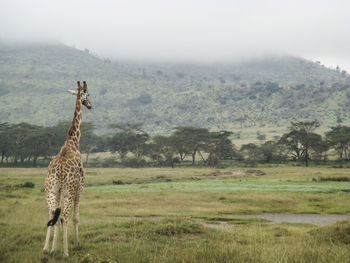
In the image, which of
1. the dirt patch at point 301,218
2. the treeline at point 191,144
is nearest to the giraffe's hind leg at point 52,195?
the dirt patch at point 301,218

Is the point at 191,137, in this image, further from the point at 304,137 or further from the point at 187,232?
the point at 187,232

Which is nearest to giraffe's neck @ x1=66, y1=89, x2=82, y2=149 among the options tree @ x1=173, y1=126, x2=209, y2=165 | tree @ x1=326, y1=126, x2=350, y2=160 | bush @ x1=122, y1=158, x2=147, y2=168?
tree @ x1=173, y1=126, x2=209, y2=165

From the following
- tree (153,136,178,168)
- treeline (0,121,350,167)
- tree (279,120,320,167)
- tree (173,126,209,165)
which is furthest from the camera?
tree (153,136,178,168)

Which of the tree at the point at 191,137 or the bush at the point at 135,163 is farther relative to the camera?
the bush at the point at 135,163

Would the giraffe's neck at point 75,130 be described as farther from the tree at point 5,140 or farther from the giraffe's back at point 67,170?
the tree at point 5,140

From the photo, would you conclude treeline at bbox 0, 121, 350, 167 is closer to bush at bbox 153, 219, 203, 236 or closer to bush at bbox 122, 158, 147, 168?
bush at bbox 122, 158, 147, 168

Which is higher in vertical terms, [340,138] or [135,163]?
[340,138]

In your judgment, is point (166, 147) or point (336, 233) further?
point (166, 147)

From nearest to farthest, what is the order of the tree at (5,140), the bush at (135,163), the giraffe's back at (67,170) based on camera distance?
the giraffe's back at (67,170), the tree at (5,140), the bush at (135,163)

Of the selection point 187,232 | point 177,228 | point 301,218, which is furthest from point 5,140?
point 187,232

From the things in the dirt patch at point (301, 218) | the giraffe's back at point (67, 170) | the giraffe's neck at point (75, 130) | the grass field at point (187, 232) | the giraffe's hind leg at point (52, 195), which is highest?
the giraffe's neck at point (75, 130)

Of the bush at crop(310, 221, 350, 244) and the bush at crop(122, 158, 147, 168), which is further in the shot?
the bush at crop(122, 158, 147, 168)

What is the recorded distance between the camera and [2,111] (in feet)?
655

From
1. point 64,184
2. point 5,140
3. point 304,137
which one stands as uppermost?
point 304,137
